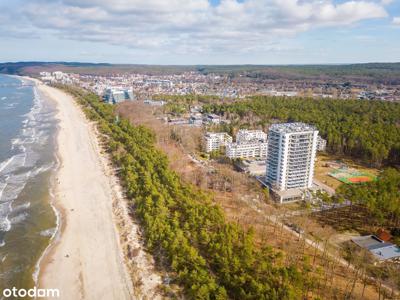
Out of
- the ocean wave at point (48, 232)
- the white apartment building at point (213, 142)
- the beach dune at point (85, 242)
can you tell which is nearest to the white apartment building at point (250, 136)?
the white apartment building at point (213, 142)

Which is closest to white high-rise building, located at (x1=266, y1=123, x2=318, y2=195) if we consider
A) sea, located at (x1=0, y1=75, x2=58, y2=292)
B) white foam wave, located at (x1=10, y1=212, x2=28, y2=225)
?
sea, located at (x1=0, y1=75, x2=58, y2=292)

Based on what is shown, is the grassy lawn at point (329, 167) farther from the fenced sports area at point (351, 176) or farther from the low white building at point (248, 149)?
the low white building at point (248, 149)

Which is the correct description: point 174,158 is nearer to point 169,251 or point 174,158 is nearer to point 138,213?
point 138,213

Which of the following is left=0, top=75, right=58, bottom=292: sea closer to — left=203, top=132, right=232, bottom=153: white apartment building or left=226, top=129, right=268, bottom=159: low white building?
left=203, top=132, right=232, bottom=153: white apartment building

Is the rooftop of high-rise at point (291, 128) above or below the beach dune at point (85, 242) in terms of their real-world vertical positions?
above

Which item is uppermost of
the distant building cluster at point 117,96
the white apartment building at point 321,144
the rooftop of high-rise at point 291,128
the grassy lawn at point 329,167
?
the rooftop of high-rise at point 291,128

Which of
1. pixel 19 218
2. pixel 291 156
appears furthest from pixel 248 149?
pixel 19 218
